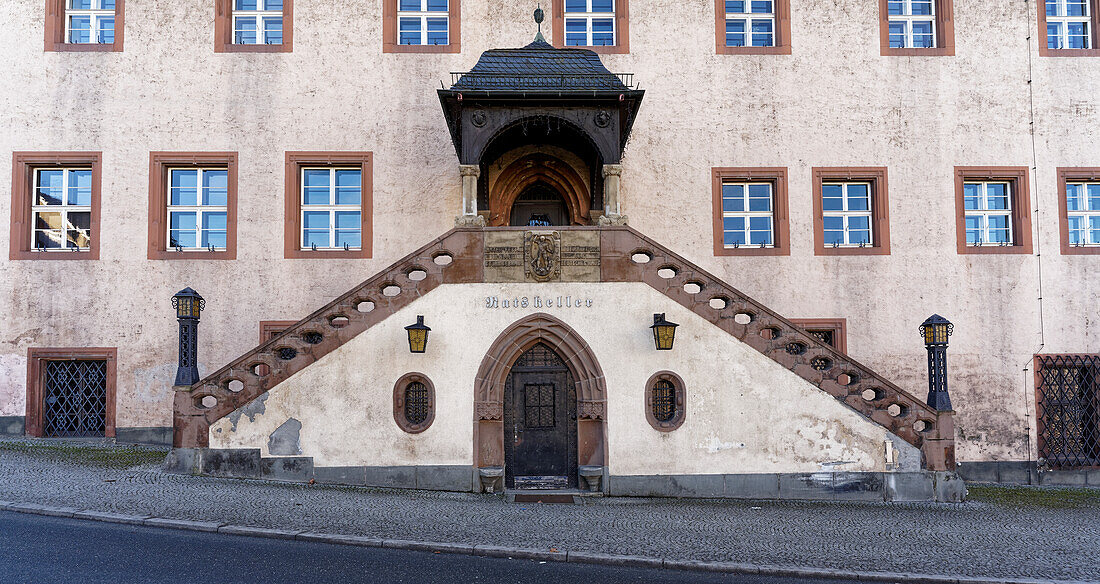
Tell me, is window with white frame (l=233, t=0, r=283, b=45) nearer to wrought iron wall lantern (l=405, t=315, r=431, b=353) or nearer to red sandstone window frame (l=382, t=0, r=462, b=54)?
red sandstone window frame (l=382, t=0, r=462, b=54)

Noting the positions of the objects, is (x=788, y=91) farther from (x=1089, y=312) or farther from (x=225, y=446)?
(x=225, y=446)

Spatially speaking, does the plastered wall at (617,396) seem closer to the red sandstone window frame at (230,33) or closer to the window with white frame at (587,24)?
the window with white frame at (587,24)

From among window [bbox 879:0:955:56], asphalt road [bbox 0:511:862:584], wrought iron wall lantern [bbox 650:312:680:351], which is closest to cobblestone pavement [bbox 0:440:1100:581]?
asphalt road [bbox 0:511:862:584]

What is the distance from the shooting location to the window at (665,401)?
11352 mm

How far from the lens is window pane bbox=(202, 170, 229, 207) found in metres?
14.7

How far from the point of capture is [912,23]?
1540 cm

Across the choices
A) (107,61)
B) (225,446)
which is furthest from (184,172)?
(225,446)

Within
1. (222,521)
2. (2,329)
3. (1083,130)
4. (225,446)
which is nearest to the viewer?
(222,521)

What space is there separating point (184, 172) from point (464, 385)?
294 inches

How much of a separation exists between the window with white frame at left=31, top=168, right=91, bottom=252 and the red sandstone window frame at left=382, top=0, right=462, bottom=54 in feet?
20.0

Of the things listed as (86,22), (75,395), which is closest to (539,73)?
(86,22)

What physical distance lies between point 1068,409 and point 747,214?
686 cm

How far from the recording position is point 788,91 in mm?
14922

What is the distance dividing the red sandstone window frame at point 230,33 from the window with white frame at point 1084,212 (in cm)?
1509
